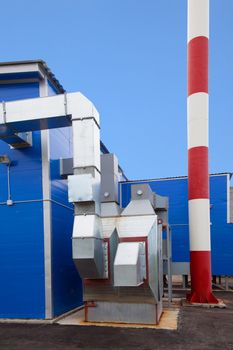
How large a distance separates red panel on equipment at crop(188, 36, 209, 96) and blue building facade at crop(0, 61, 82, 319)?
16.8ft

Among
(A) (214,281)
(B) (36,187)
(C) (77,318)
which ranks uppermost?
(B) (36,187)

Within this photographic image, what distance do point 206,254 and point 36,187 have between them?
20.4 feet

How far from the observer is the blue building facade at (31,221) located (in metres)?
9.55

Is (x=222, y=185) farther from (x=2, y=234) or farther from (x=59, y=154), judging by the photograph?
(x=2, y=234)

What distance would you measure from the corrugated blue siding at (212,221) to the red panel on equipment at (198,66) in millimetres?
5134

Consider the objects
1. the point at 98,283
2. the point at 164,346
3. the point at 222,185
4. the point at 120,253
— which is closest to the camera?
the point at 164,346

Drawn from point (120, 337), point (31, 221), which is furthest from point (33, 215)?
point (120, 337)

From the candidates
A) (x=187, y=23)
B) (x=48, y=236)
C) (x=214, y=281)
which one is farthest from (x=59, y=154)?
(x=214, y=281)

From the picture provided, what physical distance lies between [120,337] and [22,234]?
13.3 feet

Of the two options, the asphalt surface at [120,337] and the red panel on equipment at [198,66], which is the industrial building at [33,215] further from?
the red panel on equipment at [198,66]

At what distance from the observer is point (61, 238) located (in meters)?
10.5

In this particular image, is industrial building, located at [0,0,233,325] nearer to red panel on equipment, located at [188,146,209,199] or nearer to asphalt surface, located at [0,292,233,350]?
red panel on equipment, located at [188,146,209,199]

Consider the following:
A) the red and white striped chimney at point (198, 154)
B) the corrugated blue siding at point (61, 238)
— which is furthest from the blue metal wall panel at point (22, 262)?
the red and white striped chimney at point (198, 154)

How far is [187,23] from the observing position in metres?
13.0
